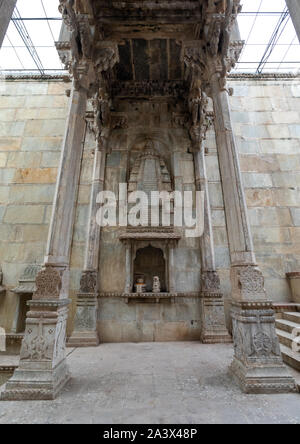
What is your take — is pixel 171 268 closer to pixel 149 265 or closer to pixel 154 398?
pixel 149 265

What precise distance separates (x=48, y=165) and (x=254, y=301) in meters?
7.39

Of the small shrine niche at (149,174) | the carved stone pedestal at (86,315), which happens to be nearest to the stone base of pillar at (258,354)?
the carved stone pedestal at (86,315)

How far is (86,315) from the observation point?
5.69 m

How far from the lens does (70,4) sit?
439 cm

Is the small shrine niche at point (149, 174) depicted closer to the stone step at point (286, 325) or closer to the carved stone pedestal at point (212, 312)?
the carved stone pedestal at point (212, 312)

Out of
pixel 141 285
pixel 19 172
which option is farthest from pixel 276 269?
pixel 19 172

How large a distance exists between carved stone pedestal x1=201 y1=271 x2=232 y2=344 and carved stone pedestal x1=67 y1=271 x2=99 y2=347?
2773mm

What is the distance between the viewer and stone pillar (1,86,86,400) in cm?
300

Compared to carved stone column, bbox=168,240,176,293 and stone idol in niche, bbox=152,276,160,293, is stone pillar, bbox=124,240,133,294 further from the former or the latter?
carved stone column, bbox=168,240,176,293

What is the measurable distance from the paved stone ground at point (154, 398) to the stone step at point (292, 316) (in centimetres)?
194

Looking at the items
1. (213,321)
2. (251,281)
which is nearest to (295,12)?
(251,281)

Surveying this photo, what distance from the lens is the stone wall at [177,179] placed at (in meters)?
6.53

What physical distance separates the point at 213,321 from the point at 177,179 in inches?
164

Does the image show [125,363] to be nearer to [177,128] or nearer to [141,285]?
[141,285]
